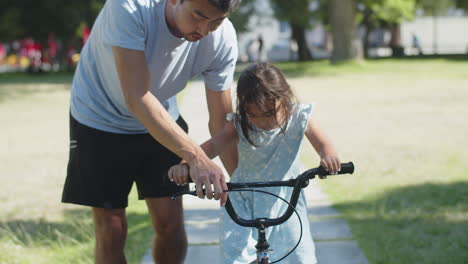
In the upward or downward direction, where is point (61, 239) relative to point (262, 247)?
downward

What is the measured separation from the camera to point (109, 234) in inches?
131

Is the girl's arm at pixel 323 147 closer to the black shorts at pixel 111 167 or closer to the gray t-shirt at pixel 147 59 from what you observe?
the gray t-shirt at pixel 147 59

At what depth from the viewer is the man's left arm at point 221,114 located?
3.29 m

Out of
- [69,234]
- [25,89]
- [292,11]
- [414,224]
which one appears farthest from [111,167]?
[292,11]

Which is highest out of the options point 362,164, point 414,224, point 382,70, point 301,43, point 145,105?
point 145,105

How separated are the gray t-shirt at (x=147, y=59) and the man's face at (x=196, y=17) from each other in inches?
6.2

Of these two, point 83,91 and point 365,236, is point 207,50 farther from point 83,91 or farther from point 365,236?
point 365,236

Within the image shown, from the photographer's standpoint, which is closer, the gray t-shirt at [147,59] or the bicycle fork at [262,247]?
the bicycle fork at [262,247]

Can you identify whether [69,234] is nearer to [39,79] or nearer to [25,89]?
[25,89]

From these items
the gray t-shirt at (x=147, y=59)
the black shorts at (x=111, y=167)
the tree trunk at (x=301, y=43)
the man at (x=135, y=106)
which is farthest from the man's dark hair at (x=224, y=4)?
the tree trunk at (x=301, y=43)

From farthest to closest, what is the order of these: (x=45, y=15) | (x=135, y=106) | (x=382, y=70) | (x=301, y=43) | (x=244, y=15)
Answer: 1. (x=301, y=43)
2. (x=45, y=15)
3. (x=244, y=15)
4. (x=382, y=70)
5. (x=135, y=106)

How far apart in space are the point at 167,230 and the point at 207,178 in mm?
1101

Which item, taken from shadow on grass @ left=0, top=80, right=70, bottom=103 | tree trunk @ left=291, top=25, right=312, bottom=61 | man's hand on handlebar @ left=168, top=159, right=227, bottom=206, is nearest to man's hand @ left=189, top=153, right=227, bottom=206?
man's hand on handlebar @ left=168, top=159, right=227, bottom=206

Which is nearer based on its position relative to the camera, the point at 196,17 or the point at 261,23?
the point at 196,17
